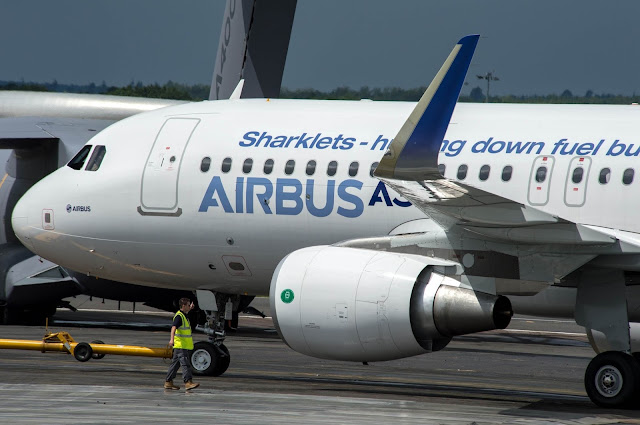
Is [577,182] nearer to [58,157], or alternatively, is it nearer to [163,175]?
[163,175]

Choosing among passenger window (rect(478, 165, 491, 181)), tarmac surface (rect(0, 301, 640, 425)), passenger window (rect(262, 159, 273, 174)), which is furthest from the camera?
passenger window (rect(262, 159, 273, 174))

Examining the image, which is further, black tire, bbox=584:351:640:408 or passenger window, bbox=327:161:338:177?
passenger window, bbox=327:161:338:177

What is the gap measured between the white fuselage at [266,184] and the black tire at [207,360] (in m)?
1.16

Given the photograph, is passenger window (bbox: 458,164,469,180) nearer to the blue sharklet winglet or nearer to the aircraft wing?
the blue sharklet winglet

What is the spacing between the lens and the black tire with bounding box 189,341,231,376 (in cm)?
1889

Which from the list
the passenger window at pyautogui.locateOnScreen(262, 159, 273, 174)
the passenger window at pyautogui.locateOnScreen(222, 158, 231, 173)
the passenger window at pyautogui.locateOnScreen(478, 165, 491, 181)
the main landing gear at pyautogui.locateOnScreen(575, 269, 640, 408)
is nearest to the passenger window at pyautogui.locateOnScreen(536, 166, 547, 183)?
the passenger window at pyautogui.locateOnScreen(478, 165, 491, 181)

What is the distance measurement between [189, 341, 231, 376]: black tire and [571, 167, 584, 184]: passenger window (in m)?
6.50

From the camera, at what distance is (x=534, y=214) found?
14.7m

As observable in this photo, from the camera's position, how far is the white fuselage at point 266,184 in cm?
1664

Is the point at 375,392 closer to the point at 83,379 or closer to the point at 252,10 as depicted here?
the point at 83,379

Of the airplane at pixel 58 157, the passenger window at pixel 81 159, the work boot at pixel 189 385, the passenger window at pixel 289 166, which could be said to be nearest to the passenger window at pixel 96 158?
the passenger window at pixel 81 159

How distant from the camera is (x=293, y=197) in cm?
1825

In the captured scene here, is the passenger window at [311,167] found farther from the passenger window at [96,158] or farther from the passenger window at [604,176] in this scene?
the passenger window at [604,176]

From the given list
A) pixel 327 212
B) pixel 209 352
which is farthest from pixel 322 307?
pixel 209 352
